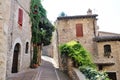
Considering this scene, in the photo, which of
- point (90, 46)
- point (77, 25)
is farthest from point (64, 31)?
point (90, 46)

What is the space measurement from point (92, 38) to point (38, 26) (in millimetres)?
6373

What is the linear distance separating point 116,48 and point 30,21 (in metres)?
9.70

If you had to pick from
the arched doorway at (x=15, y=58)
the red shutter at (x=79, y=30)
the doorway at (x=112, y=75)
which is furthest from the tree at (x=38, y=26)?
the doorway at (x=112, y=75)

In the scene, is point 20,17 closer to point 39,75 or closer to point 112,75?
point 39,75

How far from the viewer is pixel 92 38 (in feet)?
60.6

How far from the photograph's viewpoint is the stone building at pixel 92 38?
17312mm

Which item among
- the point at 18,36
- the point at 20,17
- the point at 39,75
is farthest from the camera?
the point at 20,17

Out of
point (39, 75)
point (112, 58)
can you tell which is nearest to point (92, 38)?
point (112, 58)

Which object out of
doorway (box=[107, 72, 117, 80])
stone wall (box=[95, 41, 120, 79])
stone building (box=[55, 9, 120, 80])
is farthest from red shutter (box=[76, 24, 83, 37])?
doorway (box=[107, 72, 117, 80])

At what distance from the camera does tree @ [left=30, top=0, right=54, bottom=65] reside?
16.4 m

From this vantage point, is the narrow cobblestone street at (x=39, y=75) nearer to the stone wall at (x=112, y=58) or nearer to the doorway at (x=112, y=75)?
the stone wall at (x=112, y=58)

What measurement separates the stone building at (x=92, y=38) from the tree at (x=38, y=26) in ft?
4.66

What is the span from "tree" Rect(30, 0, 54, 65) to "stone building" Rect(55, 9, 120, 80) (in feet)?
4.66

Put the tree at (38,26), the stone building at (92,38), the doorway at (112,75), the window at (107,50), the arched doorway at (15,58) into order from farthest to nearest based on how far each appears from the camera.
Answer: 1. the window at (107,50)
2. the stone building at (92,38)
3. the doorway at (112,75)
4. the tree at (38,26)
5. the arched doorway at (15,58)
